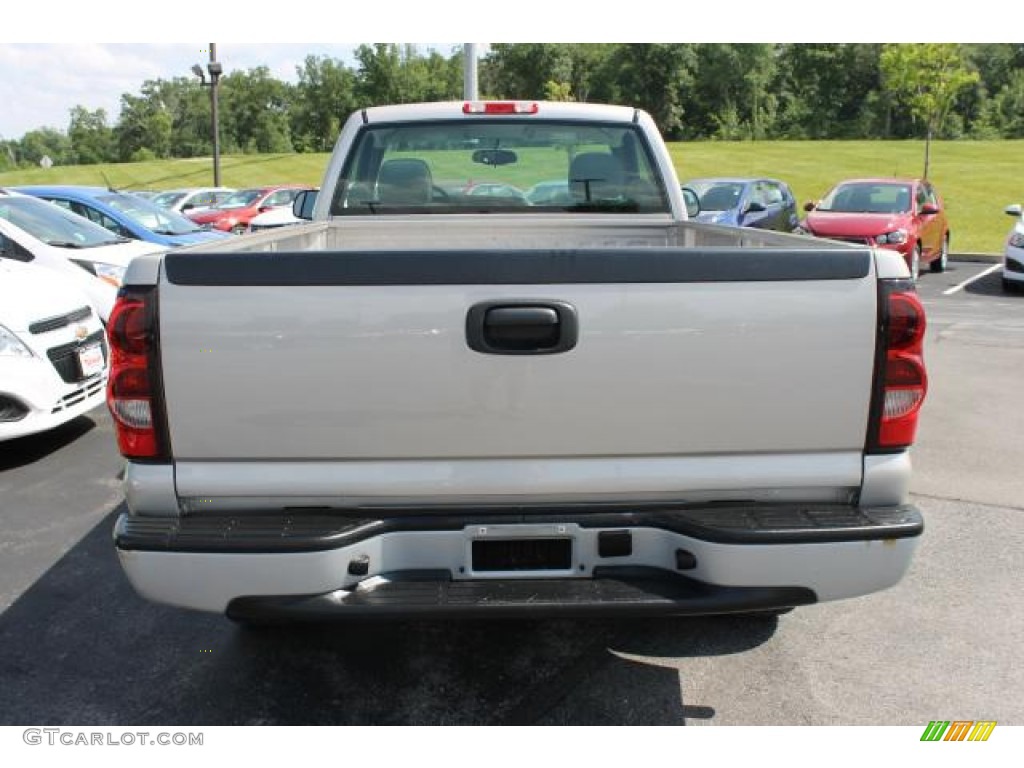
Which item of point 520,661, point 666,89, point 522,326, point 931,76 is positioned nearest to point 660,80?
point 666,89

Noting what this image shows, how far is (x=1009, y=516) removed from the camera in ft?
16.1

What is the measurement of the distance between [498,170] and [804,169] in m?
42.9

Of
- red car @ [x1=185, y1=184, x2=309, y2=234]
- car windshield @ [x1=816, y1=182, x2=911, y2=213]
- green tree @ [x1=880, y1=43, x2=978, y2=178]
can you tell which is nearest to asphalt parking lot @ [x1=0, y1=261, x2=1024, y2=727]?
car windshield @ [x1=816, y1=182, x2=911, y2=213]

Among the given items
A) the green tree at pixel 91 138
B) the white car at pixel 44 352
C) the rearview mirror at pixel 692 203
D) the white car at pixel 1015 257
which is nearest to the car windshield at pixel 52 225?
the white car at pixel 44 352

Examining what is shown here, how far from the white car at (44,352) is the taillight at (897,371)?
5.15 meters

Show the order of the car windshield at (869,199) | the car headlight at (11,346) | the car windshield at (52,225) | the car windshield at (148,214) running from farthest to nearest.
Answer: the car windshield at (869,199) → the car windshield at (148,214) → the car windshield at (52,225) → the car headlight at (11,346)

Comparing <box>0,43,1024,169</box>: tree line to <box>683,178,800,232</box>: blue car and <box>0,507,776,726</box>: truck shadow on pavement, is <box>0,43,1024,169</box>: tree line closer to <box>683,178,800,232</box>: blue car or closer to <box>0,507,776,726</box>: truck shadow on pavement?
<box>683,178,800,232</box>: blue car

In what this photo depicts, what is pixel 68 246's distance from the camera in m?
8.66

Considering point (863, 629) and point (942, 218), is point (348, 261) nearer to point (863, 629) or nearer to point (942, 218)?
point (863, 629)

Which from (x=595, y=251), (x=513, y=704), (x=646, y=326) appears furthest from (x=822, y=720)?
(x=595, y=251)

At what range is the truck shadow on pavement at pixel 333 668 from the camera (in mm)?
3057

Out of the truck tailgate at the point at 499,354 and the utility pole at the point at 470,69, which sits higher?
the utility pole at the point at 470,69
